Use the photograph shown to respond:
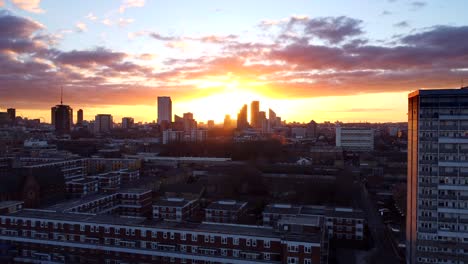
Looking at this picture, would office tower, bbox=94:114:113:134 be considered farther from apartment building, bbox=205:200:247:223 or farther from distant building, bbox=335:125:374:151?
apartment building, bbox=205:200:247:223

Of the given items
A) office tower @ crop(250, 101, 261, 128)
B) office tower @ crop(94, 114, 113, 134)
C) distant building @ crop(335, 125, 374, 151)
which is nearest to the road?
distant building @ crop(335, 125, 374, 151)

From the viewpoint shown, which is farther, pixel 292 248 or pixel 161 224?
pixel 161 224

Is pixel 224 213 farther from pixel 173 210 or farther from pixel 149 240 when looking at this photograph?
pixel 149 240

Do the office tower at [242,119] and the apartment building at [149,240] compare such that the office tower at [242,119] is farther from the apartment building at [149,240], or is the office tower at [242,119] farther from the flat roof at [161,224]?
the apartment building at [149,240]

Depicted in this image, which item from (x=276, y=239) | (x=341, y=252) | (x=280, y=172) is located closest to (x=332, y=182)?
(x=280, y=172)

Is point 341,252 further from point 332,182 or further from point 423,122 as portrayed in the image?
point 332,182

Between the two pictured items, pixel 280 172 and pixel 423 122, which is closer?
pixel 423 122

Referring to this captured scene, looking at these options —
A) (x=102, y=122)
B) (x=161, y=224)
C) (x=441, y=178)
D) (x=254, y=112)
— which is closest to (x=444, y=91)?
(x=441, y=178)
